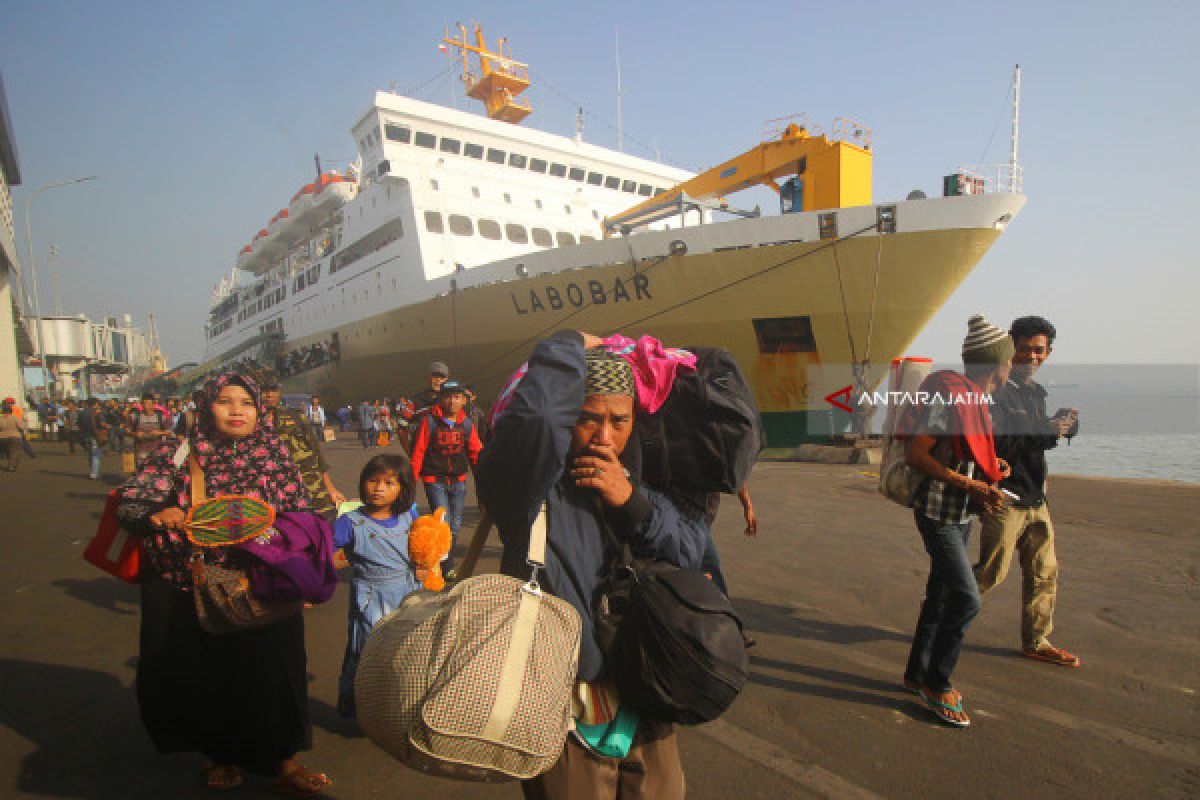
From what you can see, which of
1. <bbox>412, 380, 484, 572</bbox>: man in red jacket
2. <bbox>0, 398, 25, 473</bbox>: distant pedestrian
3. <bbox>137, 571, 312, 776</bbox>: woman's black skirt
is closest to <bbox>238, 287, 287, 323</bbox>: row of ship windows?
<bbox>0, 398, 25, 473</bbox>: distant pedestrian

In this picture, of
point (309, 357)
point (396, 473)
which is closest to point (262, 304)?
point (309, 357)

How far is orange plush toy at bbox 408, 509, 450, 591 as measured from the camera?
9.25ft

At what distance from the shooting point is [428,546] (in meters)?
2.81

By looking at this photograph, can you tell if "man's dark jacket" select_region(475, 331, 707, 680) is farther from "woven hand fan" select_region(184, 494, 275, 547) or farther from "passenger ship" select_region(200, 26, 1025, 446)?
"passenger ship" select_region(200, 26, 1025, 446)

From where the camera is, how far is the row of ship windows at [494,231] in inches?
682

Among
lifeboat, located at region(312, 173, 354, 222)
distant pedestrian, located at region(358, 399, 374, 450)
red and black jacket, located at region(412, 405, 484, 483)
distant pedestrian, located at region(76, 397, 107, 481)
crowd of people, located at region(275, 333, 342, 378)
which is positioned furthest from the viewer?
lifeboat, located at region(312, 173, 354, 222)

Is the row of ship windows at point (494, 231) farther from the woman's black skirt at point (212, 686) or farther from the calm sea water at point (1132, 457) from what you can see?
the woman's black skirt at point (212, 686)

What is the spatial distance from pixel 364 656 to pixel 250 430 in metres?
1.46

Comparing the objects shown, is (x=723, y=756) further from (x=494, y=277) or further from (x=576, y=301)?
(x=494, y=277)

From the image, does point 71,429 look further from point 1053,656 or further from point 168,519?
point 1053,656

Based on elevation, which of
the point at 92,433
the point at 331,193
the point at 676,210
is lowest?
the point at 92,433

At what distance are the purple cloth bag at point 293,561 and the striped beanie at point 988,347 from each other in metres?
2.94

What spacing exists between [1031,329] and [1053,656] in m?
1.72

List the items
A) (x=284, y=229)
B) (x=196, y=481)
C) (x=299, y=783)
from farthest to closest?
(x=284, y=229) < (x=299, y=783) < (x=196, y=481)
